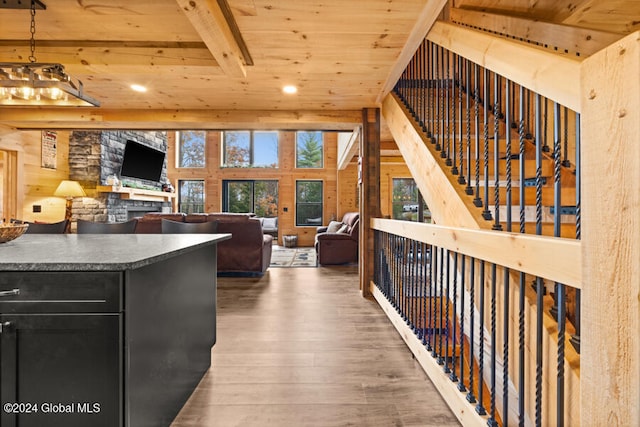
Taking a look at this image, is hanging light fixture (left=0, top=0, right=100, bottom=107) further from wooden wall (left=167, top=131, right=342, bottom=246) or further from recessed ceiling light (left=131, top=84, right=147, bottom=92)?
wooden wall (left=167, top=131, right=342, bottom=246)

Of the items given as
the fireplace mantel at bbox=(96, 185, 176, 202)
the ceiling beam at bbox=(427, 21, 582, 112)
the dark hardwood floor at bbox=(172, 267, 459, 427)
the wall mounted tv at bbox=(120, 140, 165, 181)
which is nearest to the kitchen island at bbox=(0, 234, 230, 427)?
the dark hardwood floor at bbox=(172, 267, 459, 427)

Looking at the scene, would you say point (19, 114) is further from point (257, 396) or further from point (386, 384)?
point (386, 384)

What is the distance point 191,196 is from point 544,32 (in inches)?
396

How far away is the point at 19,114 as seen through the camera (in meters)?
4.03

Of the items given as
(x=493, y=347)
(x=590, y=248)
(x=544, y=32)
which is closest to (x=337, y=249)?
(x=544, y=32)

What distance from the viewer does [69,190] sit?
5.75 metres

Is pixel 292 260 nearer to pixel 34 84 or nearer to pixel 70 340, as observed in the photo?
pixel 34 84

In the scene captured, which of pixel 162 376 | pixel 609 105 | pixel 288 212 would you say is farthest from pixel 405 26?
pixel 288 212

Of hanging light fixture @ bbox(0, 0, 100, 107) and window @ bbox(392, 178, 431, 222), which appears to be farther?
window @ bbox(392, 178, 431, 222)

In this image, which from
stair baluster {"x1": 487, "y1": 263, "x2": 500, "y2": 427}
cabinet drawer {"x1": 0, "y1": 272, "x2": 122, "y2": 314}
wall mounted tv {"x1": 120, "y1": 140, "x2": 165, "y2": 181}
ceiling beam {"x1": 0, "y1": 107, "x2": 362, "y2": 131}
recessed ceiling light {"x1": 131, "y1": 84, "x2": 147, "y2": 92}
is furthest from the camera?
wall mounted tv {"x1": 120, "y1": 140, "x2": 165, "y2": 181}

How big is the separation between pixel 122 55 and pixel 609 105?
3065 millimetres

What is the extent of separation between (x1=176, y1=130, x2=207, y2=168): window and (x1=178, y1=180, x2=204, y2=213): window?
1.89ft

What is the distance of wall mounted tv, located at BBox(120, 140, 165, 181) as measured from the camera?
728 centimetres

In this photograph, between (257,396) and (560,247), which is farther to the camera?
(257,396)
